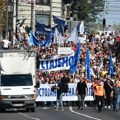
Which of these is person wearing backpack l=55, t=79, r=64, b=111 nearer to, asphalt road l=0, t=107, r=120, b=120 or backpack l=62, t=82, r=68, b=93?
backpack l=62, t=82, r=68, b=93

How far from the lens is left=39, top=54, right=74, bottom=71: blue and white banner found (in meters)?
41.8

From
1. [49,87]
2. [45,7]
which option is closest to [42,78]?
[49,87]

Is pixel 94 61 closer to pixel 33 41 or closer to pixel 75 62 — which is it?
pixel 75 62

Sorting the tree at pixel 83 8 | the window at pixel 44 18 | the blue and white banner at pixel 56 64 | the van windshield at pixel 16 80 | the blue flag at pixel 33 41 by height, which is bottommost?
the tree at pixel 83 8

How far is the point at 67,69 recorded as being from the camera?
140ft

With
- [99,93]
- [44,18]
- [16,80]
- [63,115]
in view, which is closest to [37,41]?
[16,80]

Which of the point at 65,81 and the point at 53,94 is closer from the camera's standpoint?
the point at 65,81

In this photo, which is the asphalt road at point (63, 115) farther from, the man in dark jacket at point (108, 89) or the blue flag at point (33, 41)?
the blue flag at point (33, 41)

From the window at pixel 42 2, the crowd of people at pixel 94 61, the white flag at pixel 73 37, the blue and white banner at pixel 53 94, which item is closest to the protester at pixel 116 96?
the crowd of people at pixel 94 61

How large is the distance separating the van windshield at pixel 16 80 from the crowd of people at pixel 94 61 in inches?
120

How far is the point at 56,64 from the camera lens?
42.1m

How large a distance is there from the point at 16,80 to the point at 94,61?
1028cm

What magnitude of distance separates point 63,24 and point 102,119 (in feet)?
76.4

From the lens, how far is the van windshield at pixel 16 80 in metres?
35.3
